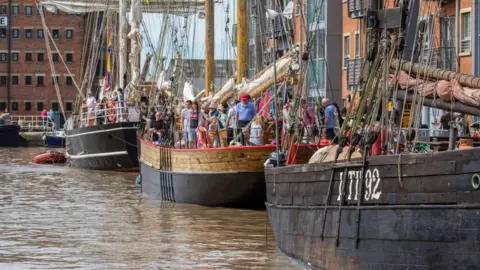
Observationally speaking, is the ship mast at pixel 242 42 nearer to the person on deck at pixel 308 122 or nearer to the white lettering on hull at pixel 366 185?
the person on deck at pixel 308 122

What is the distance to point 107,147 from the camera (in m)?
49.5

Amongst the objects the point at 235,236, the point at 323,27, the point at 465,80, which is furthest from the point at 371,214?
the point at 323,27

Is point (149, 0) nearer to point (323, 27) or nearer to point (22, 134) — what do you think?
point (323, 27)

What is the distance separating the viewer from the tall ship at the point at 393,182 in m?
13.0

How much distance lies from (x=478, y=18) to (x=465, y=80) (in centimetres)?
2693

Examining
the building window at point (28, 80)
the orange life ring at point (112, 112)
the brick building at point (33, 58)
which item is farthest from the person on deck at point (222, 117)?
the building window at point (28, 80)

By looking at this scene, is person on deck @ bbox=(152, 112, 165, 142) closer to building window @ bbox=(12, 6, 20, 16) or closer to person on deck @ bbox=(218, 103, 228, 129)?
person on deck @ bbox=(218, 103, 228, 129)

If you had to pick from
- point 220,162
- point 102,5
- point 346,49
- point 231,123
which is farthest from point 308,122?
point 102,5

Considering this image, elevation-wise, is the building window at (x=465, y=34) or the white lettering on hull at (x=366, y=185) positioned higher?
the building window at (x=465, y=34)

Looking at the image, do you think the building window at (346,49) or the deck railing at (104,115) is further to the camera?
the building window at (346,49)

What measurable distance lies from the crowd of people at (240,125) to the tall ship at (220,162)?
13 centimetres

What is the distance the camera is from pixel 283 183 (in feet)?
58.7

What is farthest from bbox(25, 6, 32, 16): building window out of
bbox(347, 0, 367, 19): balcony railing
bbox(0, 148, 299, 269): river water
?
bbox(0, 148, 299, 269): river water

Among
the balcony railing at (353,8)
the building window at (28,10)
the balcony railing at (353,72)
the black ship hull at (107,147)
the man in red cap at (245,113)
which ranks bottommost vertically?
the black ship hull at (107,147)
